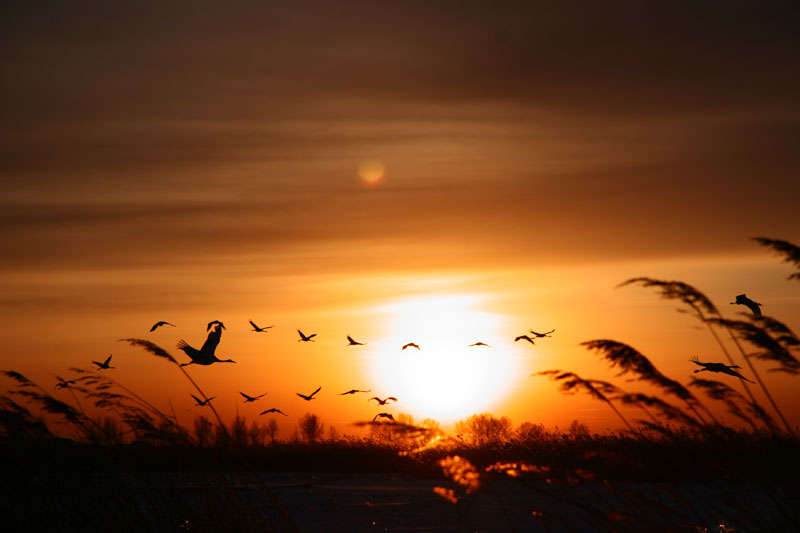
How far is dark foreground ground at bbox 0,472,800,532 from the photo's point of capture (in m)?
4.92

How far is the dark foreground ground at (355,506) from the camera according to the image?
194 inches

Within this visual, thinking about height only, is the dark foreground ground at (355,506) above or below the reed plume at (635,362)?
below

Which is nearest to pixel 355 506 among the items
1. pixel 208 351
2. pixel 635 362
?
pixel 208 351

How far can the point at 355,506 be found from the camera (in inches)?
444

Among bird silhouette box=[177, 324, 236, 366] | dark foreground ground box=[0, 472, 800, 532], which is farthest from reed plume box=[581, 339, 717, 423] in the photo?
bird silhouette box=[177, 324, 236, 366]

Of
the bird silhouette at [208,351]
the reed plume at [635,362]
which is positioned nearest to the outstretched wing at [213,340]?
the bird silhouette at [208,351]

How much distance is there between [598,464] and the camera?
13.8 metres

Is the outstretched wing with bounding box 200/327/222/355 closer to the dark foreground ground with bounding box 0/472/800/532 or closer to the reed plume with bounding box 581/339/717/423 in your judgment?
the dark foreground ground with bounding box 0/472/800/532

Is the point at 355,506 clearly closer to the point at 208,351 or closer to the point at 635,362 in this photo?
the point at 208,351

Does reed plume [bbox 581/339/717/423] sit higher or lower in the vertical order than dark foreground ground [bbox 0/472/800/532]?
higher

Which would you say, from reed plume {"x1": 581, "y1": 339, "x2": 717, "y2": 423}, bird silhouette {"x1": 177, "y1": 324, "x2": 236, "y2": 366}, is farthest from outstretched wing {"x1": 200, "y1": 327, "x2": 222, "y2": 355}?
reed plume {"x1": 581, "y1": 339, "x2": 717, "y2": 423}

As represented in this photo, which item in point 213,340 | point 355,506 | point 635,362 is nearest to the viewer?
point 635,362

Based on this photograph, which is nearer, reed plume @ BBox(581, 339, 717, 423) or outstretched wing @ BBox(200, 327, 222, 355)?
reed plume @ BBox(581, 339, 717, 423)

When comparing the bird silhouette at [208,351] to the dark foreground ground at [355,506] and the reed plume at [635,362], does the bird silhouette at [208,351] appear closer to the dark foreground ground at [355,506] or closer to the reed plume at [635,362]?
the dark foreground ground at [355,506]
